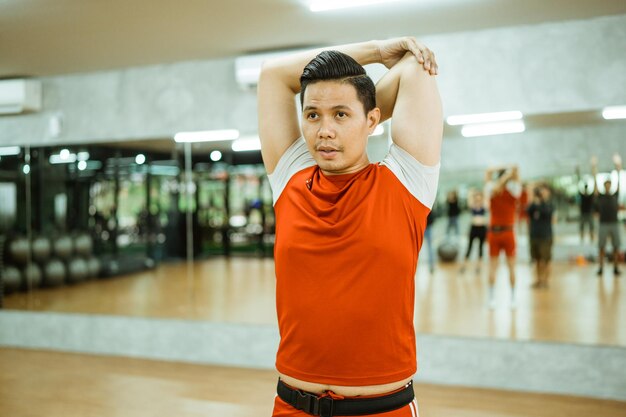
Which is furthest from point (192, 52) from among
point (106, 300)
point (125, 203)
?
point (106, 300)

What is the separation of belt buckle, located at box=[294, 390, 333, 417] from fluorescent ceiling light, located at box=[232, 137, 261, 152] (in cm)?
385

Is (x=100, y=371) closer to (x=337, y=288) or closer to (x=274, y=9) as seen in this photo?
(x=274, y=9)

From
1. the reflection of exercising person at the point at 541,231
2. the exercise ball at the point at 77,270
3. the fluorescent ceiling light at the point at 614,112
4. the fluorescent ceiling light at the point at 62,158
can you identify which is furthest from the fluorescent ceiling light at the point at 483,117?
the exercise ball at the point at 77,270

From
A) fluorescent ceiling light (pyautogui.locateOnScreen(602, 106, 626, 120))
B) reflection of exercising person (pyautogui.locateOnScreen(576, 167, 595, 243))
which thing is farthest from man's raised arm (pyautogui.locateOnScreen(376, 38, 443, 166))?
reflection of exercising person (pyautogui.locateOnScreen(576, 167, 595, 243))

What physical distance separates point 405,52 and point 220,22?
284cm

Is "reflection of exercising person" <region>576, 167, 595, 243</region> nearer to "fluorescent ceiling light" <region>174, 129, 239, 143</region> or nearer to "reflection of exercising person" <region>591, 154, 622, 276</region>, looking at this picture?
"reflection of exercising person" <region>591, 154, 622, 276</region>

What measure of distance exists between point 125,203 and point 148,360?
2044 mm

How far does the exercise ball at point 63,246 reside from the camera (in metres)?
5.66

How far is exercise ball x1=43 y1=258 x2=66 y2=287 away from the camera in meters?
5.62

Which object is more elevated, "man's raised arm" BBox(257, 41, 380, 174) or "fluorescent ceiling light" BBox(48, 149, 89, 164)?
"fluorescent ceiling light" BBox(48, 149, 89, 164)

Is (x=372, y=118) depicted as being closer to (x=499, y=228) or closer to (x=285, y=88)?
(x=285, y=88)

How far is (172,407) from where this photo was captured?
12.2 ft

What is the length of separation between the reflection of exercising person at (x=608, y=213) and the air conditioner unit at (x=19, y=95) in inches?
201

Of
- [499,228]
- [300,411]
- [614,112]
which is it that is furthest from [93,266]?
[300,411]
